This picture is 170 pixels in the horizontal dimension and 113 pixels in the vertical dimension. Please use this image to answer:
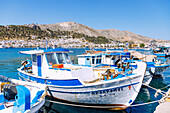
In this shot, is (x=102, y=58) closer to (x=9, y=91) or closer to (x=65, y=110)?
(x=65, y=110)

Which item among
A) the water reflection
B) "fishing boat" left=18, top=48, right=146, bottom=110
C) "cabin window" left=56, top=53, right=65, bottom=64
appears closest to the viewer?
"fishing boat" left=18, top=48, right=146, bottom=110

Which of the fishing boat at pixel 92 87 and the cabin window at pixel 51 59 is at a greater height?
the cabin window at pixel 51 59

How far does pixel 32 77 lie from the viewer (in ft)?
45.6

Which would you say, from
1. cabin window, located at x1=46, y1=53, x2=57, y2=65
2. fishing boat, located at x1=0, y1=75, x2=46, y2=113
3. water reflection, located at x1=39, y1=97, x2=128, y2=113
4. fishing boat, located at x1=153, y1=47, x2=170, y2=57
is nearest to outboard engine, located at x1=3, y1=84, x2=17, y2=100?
fishing boat, located at x1=0, y1=75, x2=46, y2=113

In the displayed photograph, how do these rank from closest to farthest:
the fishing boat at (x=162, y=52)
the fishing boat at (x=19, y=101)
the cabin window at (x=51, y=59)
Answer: the fishing boat at (x=19, y=101) < the cabin window at (x=51, y=59) < the fishing boat at (x=162, y=52)

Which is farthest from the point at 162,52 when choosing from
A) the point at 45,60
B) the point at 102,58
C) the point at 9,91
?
the point at 9,91

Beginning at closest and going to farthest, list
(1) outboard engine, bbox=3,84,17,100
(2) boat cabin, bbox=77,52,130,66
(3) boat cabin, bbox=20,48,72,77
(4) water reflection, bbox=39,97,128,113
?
(1) outboard engine, bbox=3,84,17,100 < (4) water reflection, bbox=39,97,128,113 < (3) boat cabin, bbox=20,48,72,77 < (2) boat cabin, bbox=77,52,130,66

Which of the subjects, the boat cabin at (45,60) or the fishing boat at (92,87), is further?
the boat cabin at (45,60)

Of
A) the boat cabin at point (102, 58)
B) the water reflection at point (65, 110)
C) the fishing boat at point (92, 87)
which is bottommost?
the water reflection at point (65, 110)

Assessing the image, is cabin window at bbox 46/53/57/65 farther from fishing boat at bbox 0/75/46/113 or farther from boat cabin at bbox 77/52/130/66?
boat cabin at bbox 77/52/130/66

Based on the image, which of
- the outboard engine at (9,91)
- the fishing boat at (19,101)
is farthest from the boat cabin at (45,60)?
the outboard engine at (9,91)

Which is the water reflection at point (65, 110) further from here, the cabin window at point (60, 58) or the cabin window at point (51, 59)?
the cabin window at point (60, 58)

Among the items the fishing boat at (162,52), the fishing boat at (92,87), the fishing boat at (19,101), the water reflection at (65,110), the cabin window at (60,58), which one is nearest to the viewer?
the fishing boat at (19,101)

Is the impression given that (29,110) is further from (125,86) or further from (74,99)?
(125,86)
